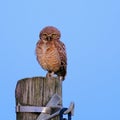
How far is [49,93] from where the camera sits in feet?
11.3

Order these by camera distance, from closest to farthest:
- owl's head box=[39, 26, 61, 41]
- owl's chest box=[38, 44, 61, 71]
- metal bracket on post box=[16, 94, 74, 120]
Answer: metal bracket on post box=[16, 94, 74, 120], owl's chest box=[38, 44, 61, 71], owl's head box=[39, 26, 61, 41]

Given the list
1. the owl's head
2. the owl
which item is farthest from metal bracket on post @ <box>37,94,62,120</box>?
the owl's head

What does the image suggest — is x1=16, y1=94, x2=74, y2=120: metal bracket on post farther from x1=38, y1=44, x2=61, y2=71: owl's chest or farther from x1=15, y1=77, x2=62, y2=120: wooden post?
x1=38, y1=44, x2=61, y2=71: owl's chest

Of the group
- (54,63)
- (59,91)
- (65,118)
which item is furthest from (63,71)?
(65,118)

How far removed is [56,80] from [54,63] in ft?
13.3

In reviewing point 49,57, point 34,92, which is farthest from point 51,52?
point 34,92

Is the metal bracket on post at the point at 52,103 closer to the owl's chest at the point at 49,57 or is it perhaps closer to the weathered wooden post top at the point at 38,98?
the weathered wooden post top at the point at 38,98

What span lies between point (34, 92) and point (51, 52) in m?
4.10

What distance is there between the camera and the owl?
7.46 m

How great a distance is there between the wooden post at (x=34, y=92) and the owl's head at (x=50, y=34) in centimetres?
417

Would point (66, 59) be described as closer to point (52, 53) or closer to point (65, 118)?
point (52, 53)

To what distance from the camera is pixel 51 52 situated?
24.7 ft

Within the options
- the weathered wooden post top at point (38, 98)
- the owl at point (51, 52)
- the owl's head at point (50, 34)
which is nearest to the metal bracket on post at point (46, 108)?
the weathered wooden post top at point (38, 98)

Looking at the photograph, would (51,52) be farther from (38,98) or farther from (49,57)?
(38,98)
